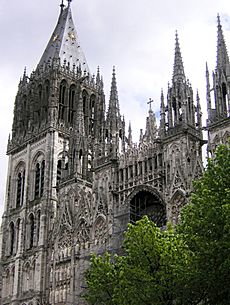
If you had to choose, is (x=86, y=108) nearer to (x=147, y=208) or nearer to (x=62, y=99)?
(x=62, y=99)

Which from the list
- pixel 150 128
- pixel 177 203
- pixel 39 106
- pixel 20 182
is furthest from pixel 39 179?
pixel 177 203

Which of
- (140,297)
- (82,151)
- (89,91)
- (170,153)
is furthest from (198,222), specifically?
(89,91)

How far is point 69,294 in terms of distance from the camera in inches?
1753

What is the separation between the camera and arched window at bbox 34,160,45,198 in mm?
57062

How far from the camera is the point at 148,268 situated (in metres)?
24.6

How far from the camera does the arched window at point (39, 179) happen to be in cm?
5706

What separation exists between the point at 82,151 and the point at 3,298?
1749 centimetres

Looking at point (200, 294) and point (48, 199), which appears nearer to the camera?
point (200, 294)

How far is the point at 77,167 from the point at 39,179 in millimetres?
8118

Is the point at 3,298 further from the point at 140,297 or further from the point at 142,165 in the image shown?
the point at 140,297

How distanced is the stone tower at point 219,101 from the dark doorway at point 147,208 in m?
6.91

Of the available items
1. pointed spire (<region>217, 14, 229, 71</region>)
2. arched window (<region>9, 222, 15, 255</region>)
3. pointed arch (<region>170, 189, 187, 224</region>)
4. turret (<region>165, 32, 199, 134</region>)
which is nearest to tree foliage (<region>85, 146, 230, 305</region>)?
pointed arch (<region>170, 189, 187, 224</region>)

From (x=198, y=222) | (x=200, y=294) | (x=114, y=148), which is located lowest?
(x=200, y=294)

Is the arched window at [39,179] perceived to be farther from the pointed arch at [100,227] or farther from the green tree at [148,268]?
the green tree at [148,268]
